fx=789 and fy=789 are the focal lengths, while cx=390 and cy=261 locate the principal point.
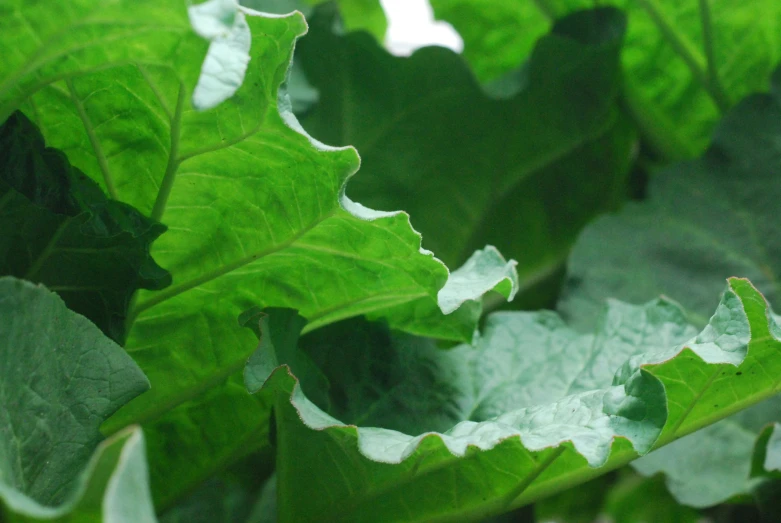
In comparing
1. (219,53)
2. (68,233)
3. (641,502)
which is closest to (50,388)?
(68,233)

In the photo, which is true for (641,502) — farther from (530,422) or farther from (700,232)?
(530,422)

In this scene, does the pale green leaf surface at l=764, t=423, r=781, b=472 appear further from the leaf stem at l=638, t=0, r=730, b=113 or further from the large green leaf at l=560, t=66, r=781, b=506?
the leaf stem at l=638, t=0, r=730, b=113

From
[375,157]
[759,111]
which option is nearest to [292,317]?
[375,157]

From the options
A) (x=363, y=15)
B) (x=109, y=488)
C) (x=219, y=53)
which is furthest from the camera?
(x=363, y=15)

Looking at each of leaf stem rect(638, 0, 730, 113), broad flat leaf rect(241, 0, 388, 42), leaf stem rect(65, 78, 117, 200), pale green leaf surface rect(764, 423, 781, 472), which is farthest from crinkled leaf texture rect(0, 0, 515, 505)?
broad flat leaf rect(241, 0, 388, 42)

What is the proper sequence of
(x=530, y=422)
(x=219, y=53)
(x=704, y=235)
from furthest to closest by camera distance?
(x=704, y=235) < (x=530, y=422) < (x=219, y=53)

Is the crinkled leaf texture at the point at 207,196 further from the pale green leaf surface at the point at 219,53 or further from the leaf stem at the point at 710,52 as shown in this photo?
the leaf stem at the point at 710,52

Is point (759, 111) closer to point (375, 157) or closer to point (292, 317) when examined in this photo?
point (375, 157)

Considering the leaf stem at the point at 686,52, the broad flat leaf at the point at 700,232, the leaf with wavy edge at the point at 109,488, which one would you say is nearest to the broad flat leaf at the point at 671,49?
the leaf stem at the point at 686,52
